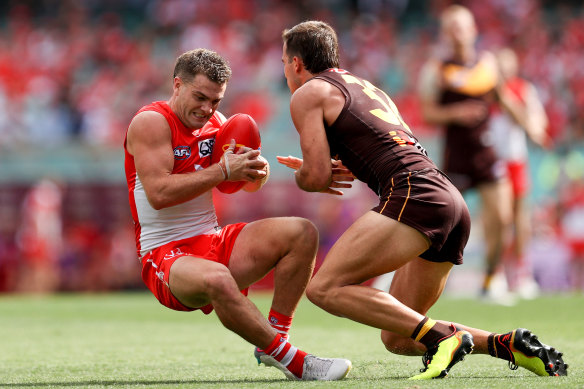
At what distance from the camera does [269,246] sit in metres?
4.71

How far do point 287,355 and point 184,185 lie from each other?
0.99m

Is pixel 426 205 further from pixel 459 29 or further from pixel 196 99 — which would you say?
pixel 459 29

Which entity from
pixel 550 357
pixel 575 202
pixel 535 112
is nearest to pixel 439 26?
pixel 575 202

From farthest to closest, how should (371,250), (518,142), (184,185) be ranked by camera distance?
1. (518,142)
2. (184,185)
3. (371,250)

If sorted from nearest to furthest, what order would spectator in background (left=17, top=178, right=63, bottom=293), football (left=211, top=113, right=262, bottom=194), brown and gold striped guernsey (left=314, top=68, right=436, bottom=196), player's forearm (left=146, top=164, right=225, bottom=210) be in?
brown and gold striped guernsey (left=314, top=68, right=436, bottom=196)
player's forearm (left=146, top=164, right=225, bottom=210)
football (left=211, top=113, right=262, bottom=194)
spectator in background (left=17, top=178, right=63, bottom=293)

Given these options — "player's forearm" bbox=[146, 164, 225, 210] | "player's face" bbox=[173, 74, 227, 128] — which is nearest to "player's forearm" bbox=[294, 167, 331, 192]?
"player's forearm" bbox=[146, 164, 225, 210]

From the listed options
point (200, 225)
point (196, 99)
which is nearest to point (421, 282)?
point (200, 225)

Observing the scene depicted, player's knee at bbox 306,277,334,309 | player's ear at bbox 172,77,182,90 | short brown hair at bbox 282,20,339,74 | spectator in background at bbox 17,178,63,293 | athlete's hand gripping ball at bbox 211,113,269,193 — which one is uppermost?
short brown hair at bbox 282,20,339,74

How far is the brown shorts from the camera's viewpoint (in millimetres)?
4215

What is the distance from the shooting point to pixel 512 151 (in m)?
10.7

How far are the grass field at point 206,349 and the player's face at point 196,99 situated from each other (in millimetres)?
1329

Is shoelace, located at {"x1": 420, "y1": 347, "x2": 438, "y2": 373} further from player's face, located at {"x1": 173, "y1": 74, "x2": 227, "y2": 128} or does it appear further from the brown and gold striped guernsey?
player's face, located at {"x1": 173, "y1": 74, "x2": 227, "y2": 128}

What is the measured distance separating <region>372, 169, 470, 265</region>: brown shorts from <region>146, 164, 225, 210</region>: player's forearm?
2.76 ft

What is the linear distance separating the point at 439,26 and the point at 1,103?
336 inches
